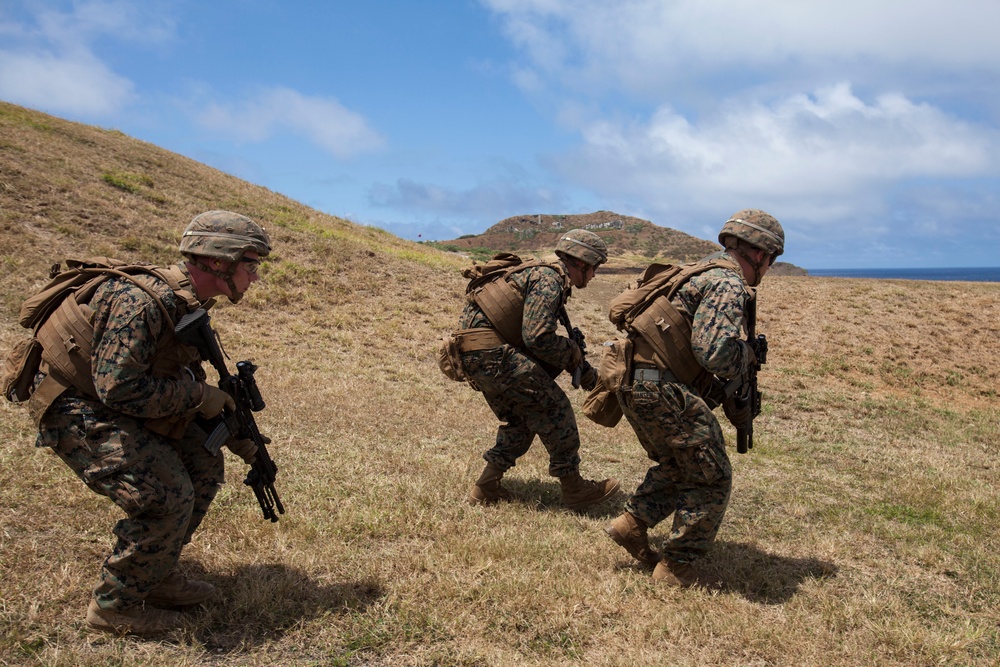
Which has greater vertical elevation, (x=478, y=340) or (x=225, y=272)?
(x=225, y=272)

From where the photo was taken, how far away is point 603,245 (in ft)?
18.8

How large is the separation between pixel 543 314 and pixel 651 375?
45.9 inches

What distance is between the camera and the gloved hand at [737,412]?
15.4 ft

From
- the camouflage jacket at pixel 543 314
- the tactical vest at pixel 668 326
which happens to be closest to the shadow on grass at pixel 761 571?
the tactical vest at pixel 668 326

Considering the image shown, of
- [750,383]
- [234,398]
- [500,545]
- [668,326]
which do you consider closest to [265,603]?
[234,398]

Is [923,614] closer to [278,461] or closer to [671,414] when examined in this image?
[671,414]

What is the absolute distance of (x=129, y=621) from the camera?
11.9 feet

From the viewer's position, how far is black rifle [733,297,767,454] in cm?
452

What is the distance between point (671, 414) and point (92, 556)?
3.67m

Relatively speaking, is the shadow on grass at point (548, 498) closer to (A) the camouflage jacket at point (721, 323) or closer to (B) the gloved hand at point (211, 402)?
(A) the camouflage jacket at point (721, 323)

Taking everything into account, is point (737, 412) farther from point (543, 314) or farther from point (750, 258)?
point (543, 314)

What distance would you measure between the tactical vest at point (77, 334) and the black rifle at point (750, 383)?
3.26 metres

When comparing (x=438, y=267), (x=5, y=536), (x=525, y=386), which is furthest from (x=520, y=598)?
(x=438, y=267)

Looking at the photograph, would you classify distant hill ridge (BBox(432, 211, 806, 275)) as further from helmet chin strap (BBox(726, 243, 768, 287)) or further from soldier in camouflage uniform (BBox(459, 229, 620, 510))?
helmet chin strap (BBox(726, 243, 768, 287))
